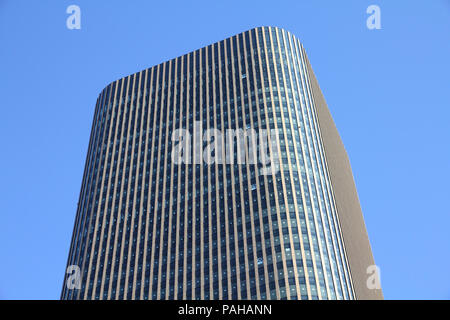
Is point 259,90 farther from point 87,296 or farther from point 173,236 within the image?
point 87,296

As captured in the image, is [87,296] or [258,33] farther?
[258,33]

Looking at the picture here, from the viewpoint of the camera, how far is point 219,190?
446ft

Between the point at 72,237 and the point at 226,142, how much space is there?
50903 mm

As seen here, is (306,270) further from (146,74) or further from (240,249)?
(146,74)

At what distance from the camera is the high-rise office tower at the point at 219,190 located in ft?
385

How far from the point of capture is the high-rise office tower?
117m

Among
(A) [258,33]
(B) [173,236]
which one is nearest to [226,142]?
(B) [173,236]
